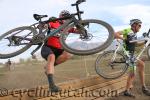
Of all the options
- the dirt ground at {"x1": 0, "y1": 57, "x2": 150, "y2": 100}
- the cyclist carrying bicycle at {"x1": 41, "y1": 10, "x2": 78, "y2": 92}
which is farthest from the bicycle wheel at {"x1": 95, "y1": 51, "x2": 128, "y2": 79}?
the cyclist carrying bicycle at {"x1": 41, "y1": 10, "x2": 78, "y2": 92}

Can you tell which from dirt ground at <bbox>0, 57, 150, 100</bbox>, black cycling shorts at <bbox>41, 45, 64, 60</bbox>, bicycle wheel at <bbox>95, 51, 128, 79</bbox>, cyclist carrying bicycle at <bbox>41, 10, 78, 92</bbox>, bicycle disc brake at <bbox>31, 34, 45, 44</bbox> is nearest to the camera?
bicycle disc brake at <bbox>31, 34, 45, 44</bbox>

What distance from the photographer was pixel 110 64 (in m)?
10.9

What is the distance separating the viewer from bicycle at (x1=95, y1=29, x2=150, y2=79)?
10844 millimetres

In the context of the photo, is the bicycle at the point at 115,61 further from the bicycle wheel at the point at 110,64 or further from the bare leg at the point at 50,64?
the bare leg at the point at 50,64

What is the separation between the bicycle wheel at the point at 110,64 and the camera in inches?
427

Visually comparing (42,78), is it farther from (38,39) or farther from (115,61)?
(38,39)

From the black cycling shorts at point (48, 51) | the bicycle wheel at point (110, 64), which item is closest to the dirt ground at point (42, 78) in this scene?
the bicycle wheel at point (110, 64)

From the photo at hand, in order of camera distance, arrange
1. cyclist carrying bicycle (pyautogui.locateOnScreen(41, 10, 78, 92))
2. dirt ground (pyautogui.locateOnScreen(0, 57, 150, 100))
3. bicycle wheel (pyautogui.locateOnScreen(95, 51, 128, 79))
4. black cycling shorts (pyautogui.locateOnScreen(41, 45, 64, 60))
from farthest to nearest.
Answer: dirt ground (pyautogui.locateOnScreen(0, 57, 150, 100)), bicycle wheel (pyautogui.locateOnScreen(95, 51, 128, 79)), black cycling shorts (pyautogui.locateOnScreen(41, 45, 64, 60)), cyclist carrying bicycle (pyautogui.locateOnScreen(41, 10, 78, 92))

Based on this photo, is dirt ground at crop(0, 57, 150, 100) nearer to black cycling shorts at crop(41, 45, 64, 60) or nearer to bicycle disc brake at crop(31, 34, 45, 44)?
black cycling shorts at crop(41, 45, 64, 60)

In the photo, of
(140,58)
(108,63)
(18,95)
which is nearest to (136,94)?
(140,58)

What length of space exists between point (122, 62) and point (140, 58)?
3.87 ft

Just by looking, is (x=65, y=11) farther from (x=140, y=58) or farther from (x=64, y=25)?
(x=140, y=58)

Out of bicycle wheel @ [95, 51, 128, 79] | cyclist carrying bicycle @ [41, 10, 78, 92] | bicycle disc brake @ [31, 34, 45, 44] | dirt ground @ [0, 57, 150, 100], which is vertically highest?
bicycle disc brake @ [31, 34, 45, 44]

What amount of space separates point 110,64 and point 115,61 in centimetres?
18
